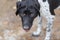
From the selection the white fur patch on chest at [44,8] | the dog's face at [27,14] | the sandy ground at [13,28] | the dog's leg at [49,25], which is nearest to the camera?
the dog's face at [27,14]

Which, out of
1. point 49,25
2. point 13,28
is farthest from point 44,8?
point 13,28

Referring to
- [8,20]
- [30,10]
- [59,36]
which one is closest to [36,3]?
[30,10]

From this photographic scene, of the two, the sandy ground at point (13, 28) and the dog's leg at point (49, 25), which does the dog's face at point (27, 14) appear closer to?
the dog's leg at point (49, 25)

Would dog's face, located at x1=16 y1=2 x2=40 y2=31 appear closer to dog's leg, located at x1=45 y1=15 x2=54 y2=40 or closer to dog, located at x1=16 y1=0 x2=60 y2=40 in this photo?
dog, located at x1=16 y1=0 x2=60 y2=40

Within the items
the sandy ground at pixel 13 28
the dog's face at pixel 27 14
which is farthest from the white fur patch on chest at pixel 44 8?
the sandy ground at pixel 13 28

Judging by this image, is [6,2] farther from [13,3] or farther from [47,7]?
[47,7]

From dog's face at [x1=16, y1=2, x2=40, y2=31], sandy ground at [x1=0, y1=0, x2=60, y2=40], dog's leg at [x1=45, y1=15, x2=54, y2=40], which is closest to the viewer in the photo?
dog's face at [x1=16, y1=2, x2=40, y2=31]

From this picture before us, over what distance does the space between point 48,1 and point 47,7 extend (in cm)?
11

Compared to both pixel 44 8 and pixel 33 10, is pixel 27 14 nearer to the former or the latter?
pixel 33 10

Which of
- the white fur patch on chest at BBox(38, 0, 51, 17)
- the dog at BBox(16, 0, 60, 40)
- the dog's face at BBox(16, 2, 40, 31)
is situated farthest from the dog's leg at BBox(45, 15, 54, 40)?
the dog's face at BBox(16, 2, 40, 31)

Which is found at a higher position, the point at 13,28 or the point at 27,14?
the point at 27,14

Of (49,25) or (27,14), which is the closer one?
(27,14)

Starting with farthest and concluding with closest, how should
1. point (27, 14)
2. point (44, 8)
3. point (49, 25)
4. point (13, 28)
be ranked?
1. point (13, 28)
2. point (49, 25)
3. point (44, 8)
4. point (27, 14)

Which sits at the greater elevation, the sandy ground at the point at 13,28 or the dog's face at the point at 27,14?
the dog's face at the point at 27,14
